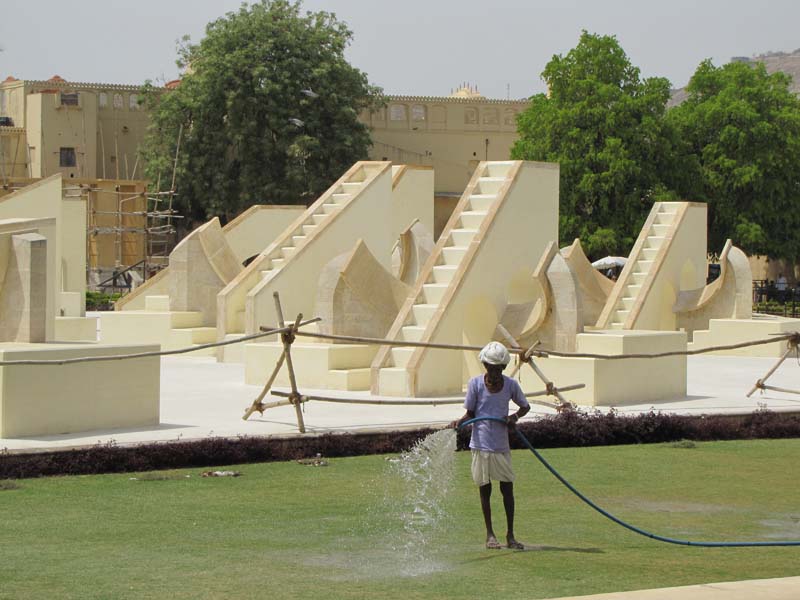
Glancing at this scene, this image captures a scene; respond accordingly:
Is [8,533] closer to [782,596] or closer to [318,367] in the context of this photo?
[782,596]

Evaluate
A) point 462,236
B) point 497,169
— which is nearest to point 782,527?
point 462,236

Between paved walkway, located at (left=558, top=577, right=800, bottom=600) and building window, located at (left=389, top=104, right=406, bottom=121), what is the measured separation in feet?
162

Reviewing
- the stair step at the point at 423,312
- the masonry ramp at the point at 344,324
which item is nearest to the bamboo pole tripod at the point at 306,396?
the stair step at the point at 423,312

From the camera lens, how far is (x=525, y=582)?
7219mm

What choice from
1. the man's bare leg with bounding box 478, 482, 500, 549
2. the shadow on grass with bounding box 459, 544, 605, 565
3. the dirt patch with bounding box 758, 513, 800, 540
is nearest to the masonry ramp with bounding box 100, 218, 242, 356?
the dirt patch with bounding box 758, 513, 800, 540

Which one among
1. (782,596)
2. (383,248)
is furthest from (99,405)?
(383,248)

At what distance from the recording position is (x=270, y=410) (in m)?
14.9

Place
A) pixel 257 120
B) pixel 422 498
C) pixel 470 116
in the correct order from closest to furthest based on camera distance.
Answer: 1. pixel 422 498
2. pixel 257 120
3. pixel 470 116

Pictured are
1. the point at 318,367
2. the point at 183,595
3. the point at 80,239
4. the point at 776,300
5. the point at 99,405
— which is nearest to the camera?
the point at 183,595

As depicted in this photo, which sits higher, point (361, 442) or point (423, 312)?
point (423, 312)

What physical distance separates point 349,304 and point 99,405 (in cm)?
553

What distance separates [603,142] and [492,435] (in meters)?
32.5

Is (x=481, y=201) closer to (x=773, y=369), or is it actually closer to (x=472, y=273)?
(x=472, y=273)

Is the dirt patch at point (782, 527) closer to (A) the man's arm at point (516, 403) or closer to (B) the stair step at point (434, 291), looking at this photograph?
(A) the man's arm at point (516, 403)
